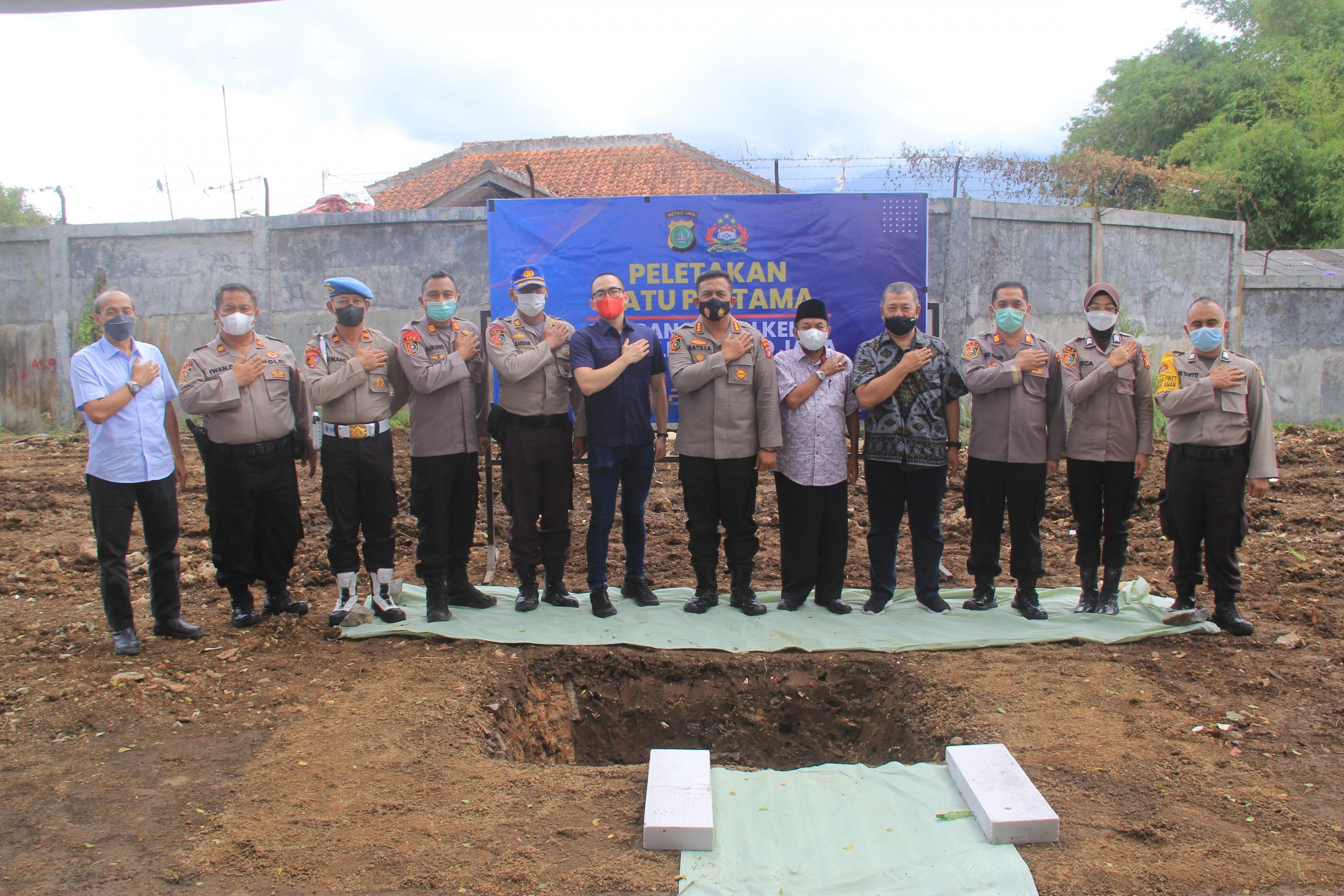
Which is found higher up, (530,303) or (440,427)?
(530,303)

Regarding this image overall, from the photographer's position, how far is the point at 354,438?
4637 mm

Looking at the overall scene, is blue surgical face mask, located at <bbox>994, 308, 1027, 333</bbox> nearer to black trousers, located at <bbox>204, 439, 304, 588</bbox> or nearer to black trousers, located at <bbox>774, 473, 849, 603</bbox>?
black trousers, located at <bbox>774, 473, 849, 603</bbox>

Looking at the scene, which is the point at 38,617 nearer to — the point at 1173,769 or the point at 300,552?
the point at 300,552

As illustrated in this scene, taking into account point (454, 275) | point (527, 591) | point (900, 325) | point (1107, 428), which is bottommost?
point (527, 591)

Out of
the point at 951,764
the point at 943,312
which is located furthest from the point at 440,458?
the point at 943,312

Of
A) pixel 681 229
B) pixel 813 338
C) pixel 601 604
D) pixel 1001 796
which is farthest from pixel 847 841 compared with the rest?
pixel 681 229

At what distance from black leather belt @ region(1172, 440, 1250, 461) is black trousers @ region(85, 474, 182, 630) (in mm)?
5197

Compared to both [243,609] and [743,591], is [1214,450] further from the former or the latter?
[243,609]

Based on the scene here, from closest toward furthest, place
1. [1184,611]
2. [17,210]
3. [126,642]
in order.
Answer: [126,642] → [1184,611] → [17,210]

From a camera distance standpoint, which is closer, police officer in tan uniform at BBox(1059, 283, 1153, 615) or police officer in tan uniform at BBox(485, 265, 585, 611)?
police officer in tan uniform at BBox(1059, 283, 1153, 615)

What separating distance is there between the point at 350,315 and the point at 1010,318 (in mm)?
3501

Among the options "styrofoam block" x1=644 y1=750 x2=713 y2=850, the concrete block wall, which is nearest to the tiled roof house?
the concrete block wall

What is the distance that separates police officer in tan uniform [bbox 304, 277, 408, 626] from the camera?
15.1 feet

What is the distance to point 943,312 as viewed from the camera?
31.9ft
